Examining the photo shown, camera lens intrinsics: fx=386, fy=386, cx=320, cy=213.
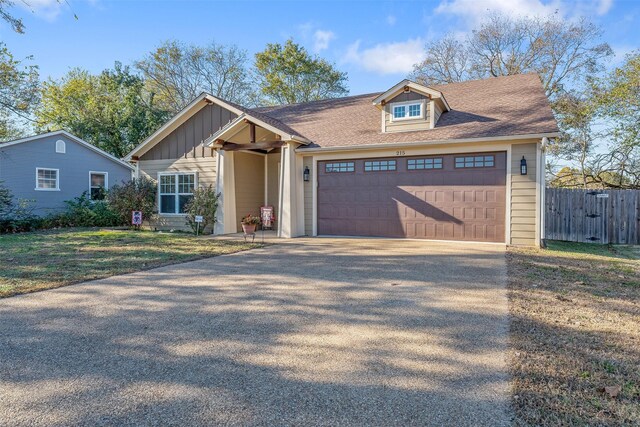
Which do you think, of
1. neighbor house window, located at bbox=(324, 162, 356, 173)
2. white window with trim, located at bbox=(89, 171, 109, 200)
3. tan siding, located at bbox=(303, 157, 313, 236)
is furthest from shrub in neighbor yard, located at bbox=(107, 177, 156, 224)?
neighbor house window, located at bbox=(324, 162, 356, 173)

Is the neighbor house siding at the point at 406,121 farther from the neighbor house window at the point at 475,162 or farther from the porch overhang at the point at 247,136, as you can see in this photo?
the porch overhang at the point at 247,136

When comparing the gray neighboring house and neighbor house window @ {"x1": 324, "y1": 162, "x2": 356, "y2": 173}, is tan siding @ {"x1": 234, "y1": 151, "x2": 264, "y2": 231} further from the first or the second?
the gray neighboring house

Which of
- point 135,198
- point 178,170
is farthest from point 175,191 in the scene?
point 135,198

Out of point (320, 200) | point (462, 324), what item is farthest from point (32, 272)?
point (320, 200)

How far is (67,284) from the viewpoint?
5.36 meters

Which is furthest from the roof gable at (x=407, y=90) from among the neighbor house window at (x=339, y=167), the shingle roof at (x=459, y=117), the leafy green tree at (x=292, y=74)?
the leafy green tree at (x=292, y=74)

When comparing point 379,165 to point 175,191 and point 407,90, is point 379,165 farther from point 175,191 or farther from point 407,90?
point 175,191

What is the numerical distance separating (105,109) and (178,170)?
44.4 feet

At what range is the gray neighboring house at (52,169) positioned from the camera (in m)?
15.0

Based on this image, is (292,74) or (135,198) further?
(292,74)

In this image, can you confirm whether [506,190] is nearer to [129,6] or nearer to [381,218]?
[381,218]

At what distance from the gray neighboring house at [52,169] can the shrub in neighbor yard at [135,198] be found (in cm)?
449

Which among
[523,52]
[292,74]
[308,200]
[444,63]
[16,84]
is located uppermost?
[292,74]

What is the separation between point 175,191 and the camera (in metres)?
13.2
